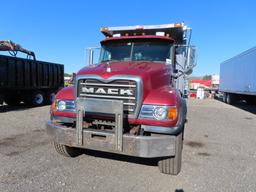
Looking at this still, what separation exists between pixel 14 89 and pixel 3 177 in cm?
1033

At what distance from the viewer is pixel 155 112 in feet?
11.6

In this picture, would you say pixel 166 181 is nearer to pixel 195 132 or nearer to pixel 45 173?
pixel 45 173

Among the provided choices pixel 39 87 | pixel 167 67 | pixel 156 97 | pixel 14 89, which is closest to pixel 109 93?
pixel 156 97

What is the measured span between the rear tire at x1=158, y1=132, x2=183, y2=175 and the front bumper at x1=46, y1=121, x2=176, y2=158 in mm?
168

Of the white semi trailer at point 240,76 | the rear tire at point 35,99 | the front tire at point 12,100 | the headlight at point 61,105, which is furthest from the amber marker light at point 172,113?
the front tire at point 12,100

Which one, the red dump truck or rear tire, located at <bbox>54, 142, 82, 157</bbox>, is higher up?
the red dump truck

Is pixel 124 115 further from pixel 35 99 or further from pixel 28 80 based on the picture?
pixel 35 99

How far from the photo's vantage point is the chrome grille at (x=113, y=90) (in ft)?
12.0

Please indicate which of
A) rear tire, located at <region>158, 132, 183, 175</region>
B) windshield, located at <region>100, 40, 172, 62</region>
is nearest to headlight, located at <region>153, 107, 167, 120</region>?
rear tire, located at <region>158, 132, 183, 175</region>

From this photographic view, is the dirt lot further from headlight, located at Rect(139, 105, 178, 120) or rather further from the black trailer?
the black trailer

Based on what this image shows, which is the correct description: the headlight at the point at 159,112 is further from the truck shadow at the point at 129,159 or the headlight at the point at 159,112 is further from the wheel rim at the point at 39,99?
the wheel rim at the point at 39,99

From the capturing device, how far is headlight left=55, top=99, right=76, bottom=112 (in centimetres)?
406

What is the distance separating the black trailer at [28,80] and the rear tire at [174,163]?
1084 cm

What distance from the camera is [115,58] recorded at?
218 inches
